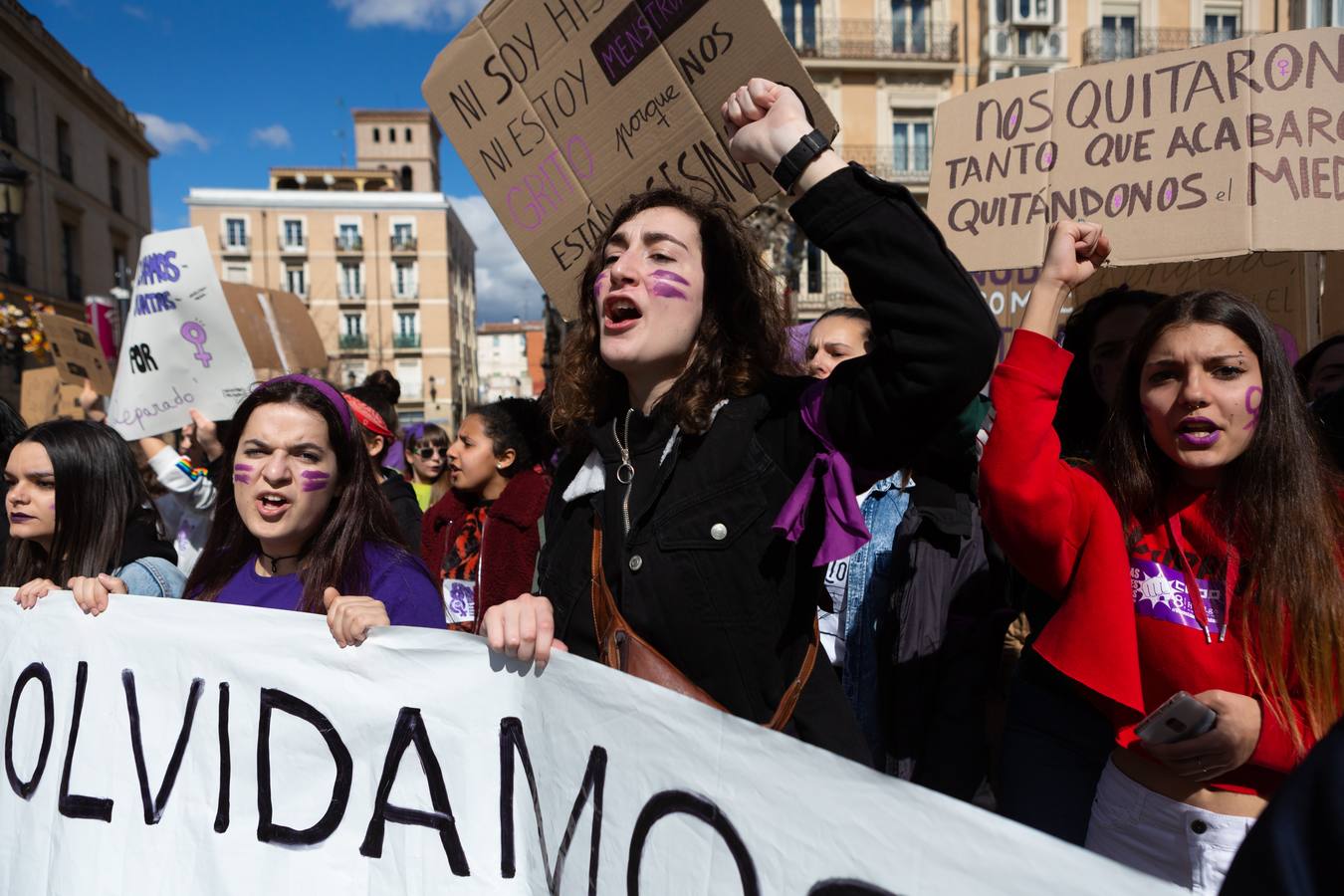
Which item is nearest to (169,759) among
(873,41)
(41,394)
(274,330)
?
(274,330)

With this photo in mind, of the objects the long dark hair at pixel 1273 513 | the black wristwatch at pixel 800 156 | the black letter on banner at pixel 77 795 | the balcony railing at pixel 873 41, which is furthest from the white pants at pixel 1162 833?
the balcony railing at pixel 873 41

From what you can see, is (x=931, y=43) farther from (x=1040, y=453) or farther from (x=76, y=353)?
(x=1040, y=453)

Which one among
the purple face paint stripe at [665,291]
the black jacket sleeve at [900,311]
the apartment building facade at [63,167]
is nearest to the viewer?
the black jacket sleeve at [900,311]

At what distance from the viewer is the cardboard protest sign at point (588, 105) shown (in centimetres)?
220

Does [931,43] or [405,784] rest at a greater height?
[931,43]

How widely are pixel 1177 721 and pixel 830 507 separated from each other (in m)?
0.64

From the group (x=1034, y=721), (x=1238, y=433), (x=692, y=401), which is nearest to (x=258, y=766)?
(x=692, y=401)

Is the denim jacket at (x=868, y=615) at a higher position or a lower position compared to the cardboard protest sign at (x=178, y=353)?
lower

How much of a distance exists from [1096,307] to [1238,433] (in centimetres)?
107

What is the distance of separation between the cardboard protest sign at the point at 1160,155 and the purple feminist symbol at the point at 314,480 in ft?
6.84

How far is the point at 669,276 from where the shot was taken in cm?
158

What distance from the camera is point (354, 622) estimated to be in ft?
5.45

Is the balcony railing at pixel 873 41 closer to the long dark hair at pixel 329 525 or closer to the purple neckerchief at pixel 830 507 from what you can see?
Answer: the long dark hair at pixel 329 525

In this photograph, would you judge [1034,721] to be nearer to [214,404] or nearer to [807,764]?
[807,764]
